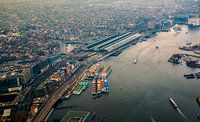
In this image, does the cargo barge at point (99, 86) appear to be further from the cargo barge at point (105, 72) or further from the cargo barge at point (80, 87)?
the cargo barge at point (105, 72)

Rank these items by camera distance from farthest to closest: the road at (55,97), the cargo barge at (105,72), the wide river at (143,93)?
the cargo barge at (105,72), the road at (55,97), the wide river at (143,93)

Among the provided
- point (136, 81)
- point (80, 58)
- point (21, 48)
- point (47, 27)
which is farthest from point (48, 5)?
point (136, 81)

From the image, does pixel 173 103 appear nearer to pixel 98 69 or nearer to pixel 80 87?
pixel 80 87

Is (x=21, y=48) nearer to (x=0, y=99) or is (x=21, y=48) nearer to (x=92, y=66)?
(x=92, y=66)

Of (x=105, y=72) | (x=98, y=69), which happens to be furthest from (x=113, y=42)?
(x=105, y=72)

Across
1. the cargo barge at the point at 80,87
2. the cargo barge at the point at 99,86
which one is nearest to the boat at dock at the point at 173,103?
the cargo barge at the point at 99,86
